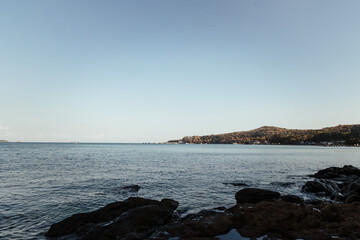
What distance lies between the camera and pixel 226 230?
910 cm

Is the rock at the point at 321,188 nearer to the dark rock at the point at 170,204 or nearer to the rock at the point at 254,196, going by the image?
the rock at the point at 254,196

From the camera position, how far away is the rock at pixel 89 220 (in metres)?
11.0

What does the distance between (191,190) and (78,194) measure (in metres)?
10.8

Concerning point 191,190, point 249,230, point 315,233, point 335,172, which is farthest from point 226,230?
point 335,172

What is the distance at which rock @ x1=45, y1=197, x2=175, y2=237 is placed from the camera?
1102 centimetres

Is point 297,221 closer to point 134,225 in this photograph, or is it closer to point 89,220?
point 134,225

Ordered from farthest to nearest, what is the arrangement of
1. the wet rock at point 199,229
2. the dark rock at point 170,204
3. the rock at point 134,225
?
1. the dark rock at point 170,204
2. the rock at point 134,225
3. the wet rock at point 199,229

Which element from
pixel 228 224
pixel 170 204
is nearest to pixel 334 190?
pixel 170 204

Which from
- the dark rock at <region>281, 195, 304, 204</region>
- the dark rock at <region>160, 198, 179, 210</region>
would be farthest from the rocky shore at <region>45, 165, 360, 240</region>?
the dark rock at <region>281, 195, 304, 204</region>

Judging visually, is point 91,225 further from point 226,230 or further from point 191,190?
point 191,190

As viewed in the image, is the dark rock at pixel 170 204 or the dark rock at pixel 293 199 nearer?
the dark rock at pixel 170 204

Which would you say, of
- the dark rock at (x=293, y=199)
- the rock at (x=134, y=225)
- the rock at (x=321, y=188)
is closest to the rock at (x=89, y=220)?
the rock at (x=134, y=225)

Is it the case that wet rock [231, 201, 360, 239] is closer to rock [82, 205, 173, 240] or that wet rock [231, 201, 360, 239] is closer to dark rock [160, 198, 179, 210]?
rock [82, 205, 173, 240]

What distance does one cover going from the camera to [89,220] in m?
12.0
